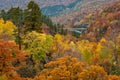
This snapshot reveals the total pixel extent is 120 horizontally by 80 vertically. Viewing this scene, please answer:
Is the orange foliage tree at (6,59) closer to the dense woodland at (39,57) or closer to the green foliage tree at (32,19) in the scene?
the dense woodland at (39,57)

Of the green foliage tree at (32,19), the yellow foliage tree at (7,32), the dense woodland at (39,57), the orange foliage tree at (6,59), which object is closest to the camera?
the orange foliage tree at (6,59)

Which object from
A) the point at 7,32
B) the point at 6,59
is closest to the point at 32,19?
the point at 7,32

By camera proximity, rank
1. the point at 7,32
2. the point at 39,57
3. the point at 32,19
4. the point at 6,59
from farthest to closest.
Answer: the point at 7,32 < the point at 32,19 < the point at 39,57 < the point at 6,59

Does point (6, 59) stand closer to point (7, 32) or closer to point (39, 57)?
point (39, 57)

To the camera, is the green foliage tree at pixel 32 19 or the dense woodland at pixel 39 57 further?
the green foliage tree at pixel 32 19

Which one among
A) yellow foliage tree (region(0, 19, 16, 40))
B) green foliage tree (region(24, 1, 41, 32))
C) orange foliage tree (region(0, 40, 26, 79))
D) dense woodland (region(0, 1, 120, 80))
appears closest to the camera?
orange foliage tree (region(0, 40, 26, 79))

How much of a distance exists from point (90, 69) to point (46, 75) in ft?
26.1

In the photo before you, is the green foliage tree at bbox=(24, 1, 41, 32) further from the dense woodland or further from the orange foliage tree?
the orange foliage tree

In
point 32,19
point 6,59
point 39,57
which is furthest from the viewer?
point 32,19

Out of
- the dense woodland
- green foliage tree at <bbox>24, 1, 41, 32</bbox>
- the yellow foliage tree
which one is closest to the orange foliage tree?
the dense woodland

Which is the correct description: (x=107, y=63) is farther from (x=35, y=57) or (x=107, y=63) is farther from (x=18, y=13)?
(x=18, y=13)

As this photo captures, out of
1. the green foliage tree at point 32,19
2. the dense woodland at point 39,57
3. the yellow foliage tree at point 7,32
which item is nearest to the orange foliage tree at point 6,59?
the dense woodland at point 39,57

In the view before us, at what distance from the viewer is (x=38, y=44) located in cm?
8806

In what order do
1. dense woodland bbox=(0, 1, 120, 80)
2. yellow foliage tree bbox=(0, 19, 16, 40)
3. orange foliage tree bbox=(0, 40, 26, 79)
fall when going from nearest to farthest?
orange foliage tree bbox=(0, 40, 26, 79) → dense woodland bbox=(0, 1, 120, 80) → yellow foliage tree bbox=(0, 19, 16, 40)
